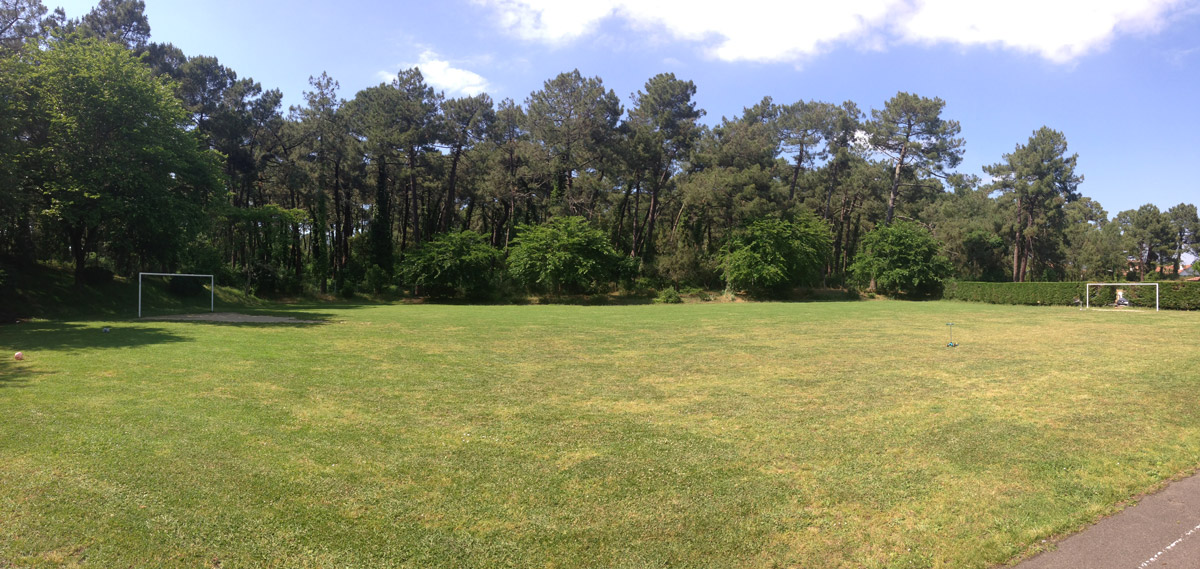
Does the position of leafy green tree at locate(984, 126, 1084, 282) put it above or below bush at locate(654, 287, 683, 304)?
above

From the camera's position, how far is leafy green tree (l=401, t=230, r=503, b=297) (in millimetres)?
42500

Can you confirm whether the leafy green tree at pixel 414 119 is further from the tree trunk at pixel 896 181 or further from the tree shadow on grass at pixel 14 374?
the tree trunk at pixel 896 181

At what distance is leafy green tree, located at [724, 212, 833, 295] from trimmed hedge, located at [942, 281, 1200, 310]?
12363mm

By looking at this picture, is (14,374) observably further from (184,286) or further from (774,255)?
(774,255)

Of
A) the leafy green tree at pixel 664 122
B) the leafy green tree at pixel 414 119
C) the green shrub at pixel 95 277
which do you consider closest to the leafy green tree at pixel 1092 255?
the leafy green tree at pixel 664 122

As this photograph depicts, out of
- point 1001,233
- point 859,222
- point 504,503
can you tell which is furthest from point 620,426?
point 1001,233

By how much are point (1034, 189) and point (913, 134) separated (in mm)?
14168

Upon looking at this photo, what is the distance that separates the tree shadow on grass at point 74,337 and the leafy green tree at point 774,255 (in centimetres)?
4059

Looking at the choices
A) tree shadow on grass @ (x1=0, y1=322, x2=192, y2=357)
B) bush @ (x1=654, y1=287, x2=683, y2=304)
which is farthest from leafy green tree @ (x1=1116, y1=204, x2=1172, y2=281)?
tree shadow on grass @ (x1=0, y1=322, x2=192, y2=357)

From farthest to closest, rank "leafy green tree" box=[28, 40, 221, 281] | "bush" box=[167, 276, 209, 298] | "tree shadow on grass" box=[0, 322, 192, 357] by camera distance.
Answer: "bush" box=[167, 276, 209, 298] → "leafy green tree" box=[28, 40, 221, 281] → "tree shadow on grass" box=[0, 322, 192, 357]

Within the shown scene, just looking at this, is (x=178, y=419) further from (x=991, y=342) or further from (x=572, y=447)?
(x=991, y=342)

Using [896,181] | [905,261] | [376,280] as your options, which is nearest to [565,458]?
[376,280]

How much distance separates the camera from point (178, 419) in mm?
6898

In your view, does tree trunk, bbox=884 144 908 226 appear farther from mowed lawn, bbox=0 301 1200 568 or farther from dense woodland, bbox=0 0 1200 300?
mowed lawn, bbox=0 301 1200 568
